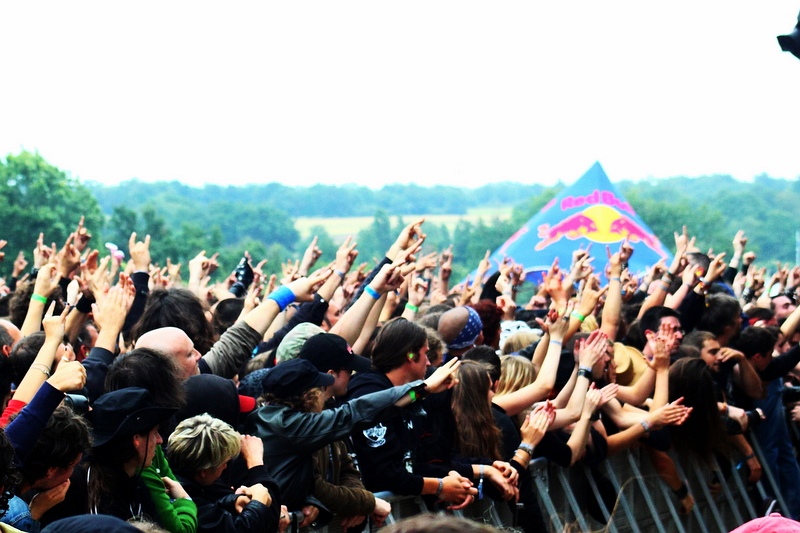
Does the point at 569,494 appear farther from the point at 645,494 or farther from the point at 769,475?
the point at 769,475

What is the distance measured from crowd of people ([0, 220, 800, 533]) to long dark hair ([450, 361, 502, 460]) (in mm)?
10

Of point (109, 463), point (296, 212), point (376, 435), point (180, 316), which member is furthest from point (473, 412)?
point (296, 212)

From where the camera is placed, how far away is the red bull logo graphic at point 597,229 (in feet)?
64.3

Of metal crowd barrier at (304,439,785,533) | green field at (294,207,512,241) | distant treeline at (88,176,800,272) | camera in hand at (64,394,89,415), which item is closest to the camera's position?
camera in hand at (64,394,89,415)

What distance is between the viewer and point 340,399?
19.7 ft

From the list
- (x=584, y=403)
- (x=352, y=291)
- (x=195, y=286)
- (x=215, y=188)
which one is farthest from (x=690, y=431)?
(x=215, y=188)

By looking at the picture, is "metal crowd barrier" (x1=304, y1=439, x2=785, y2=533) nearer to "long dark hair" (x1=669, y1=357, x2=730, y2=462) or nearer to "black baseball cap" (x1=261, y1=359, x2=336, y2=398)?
"long dark hair" (x1=669, y1=357, x2=730, y2=462)

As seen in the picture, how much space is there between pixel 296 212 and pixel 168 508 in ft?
389

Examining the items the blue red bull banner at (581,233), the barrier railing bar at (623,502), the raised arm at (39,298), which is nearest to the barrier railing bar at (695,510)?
the barrier railing bar at (623,502)

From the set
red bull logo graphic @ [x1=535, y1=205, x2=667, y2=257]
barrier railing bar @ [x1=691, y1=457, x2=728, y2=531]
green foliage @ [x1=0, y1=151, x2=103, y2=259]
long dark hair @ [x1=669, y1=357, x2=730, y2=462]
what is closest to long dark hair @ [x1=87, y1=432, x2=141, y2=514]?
long dark hair @ [x1=669, y1=357, x2=730, y2=462]

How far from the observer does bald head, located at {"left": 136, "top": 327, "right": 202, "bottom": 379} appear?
5.21m

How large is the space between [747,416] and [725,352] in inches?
20.5

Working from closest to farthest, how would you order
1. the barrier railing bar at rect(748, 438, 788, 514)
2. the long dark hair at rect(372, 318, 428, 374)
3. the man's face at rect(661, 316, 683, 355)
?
the long dark hair at rect(372, 318, 428, 374), the man's face at rect(661, 316, 683, 355), the barrier railing bar at rect(748, 438, 788, 514)

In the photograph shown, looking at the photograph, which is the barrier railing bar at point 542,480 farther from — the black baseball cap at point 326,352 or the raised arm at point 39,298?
the raised arm at point 39,298
